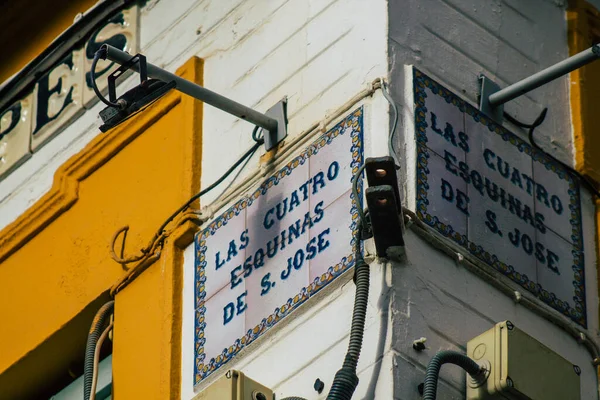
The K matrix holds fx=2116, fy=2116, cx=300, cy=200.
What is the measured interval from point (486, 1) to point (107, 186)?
74.7 inches

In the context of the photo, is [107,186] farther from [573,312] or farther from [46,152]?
[573,312]

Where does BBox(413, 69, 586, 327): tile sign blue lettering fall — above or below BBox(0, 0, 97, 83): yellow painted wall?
below

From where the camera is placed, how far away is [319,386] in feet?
25.0

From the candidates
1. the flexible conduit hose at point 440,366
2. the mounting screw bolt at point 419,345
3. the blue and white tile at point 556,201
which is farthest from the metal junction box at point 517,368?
the blue and white tile at point 556,201

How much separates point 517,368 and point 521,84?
1343 mm

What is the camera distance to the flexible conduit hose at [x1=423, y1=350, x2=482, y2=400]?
284 inches

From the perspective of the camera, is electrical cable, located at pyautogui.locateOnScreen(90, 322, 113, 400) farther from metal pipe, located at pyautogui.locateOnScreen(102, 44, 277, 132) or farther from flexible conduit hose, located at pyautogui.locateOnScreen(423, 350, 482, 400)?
flexible conduit hose, located at pyautogui.locateOnScreen(423, 350, 482, 400)

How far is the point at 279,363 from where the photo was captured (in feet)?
25.9

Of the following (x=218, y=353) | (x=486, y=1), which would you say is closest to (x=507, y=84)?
(x=486, y=1)

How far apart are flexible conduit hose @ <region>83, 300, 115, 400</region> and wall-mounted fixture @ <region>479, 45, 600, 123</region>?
184 cm

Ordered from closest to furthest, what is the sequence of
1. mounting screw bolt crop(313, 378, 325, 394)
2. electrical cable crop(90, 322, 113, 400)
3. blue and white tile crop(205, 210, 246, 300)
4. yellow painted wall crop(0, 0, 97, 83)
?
mounting screw bolt crop(313, 378, 325, 394) < blue and white tile crop(205, 210, 246, 300) < electrical cable crop(90, 322, 113, 400) < yellow painted wall crop(0, 0, 97, 83)

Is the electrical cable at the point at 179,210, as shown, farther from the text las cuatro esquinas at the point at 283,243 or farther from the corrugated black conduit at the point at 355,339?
the corrugated black conduit at the point at 355,339

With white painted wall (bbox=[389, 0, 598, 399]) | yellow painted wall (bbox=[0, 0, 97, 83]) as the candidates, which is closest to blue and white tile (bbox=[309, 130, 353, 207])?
white painted wall (bbox=[389, 0, 598, 399])

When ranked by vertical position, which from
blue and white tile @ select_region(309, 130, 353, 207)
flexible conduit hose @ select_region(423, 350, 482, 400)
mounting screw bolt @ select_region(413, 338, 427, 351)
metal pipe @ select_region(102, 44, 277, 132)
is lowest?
flexible conduit hose @ select_region(423, 350, 482, 400)
